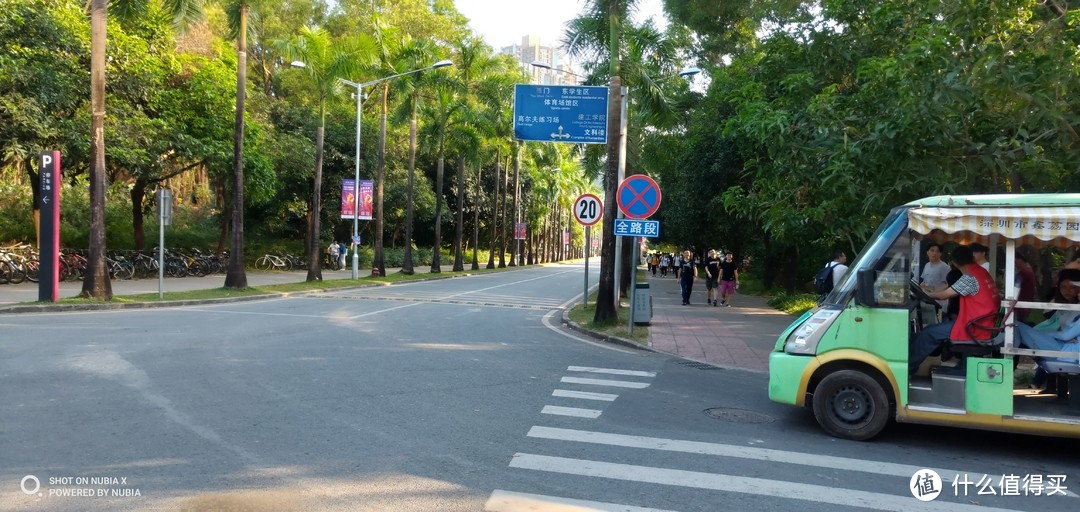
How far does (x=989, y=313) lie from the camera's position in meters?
7.09

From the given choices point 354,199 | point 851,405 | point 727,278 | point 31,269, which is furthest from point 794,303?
point 31,269

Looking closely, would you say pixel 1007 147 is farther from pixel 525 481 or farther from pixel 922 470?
pixel 525 481

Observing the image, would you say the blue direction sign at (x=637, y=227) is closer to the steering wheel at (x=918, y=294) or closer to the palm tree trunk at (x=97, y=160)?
the steering wheel at (x=918, y=294)

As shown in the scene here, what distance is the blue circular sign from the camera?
45.8ft

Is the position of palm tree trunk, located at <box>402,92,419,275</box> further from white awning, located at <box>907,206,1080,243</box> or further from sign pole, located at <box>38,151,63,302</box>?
white awning, located at <box>907,206,1080,243</box>

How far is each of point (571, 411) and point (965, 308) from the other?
4012 millimetres

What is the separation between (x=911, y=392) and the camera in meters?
7.00

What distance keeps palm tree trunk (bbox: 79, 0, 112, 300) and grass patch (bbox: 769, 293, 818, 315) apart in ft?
58.8

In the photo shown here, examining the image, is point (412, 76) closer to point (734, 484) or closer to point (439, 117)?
point (439, 117)

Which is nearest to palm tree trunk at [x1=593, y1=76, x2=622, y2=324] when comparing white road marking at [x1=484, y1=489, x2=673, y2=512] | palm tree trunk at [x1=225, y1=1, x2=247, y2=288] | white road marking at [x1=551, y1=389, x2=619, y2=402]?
white road marking at [x1=551, y1=389, x2=619, y2=402]

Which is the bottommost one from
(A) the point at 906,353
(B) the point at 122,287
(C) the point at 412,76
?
(B) the point at 122,287

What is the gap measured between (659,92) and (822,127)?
8.76 meters

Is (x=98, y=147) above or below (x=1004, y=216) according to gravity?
above

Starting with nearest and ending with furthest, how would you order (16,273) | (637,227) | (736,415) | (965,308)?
(965,308), (736,415), (637,227), (16,273)
